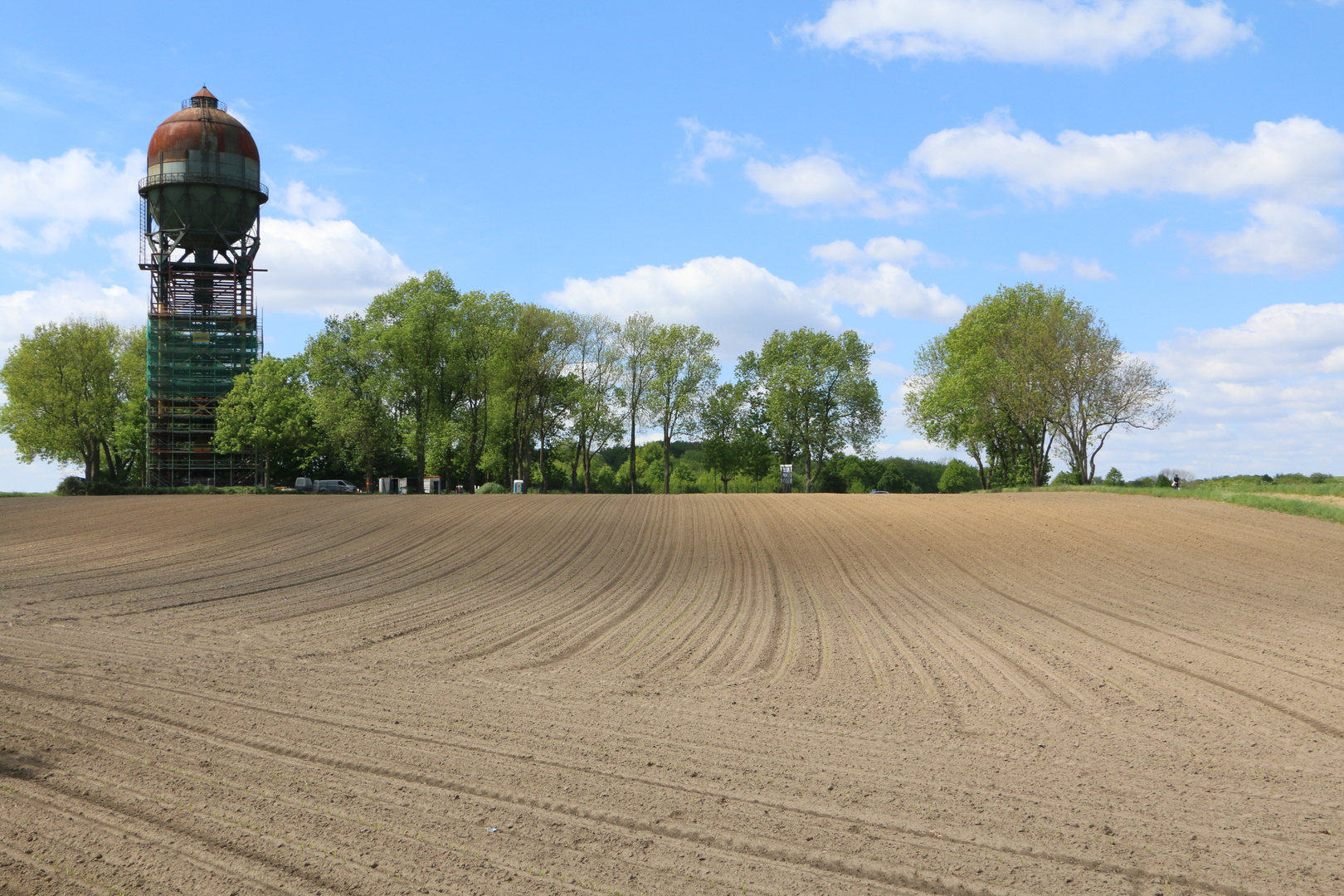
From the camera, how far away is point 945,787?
6.00 m

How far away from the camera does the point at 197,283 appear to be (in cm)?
6259

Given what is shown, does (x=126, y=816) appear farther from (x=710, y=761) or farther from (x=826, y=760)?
(x=826, y=760)

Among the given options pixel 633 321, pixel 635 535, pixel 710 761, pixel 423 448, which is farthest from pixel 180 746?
pixel 633 321

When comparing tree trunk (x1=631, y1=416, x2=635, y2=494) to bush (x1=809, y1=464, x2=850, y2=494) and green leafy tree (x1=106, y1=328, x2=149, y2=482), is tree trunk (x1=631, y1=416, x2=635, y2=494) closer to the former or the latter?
bush (x1=809, y1=464, x2=850, y2=494)

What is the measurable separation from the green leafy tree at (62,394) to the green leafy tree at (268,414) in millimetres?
10258

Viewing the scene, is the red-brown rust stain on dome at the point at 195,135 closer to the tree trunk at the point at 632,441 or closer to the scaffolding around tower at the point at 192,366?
→ the scaffolding around tower at the point at 192,366

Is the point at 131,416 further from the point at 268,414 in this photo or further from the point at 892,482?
the point at 892,482

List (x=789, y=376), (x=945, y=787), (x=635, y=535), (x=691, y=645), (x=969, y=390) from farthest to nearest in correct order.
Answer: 1. (x=789, y=376)
2. (x=969, y=390)
3. (x=635, y=535)
4. (x=691, y=645)
5. (x=945, y=787)

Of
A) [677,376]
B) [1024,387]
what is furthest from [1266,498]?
[677,376]

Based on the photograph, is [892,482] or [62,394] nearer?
[62,394]

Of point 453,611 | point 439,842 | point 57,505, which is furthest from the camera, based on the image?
point 57,505

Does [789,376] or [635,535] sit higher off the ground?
[789,376]

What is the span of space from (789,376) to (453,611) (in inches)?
1790

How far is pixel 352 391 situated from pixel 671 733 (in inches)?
1954
